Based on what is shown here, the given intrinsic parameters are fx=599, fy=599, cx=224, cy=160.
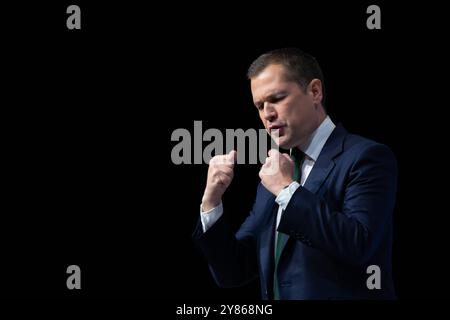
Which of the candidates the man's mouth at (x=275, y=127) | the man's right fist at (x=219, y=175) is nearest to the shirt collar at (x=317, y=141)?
the man's mouth at (x=275, y=127)

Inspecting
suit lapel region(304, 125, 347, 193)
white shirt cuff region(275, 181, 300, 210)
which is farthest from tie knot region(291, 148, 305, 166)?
white shirt cuff region(275, 181, 300, 210)

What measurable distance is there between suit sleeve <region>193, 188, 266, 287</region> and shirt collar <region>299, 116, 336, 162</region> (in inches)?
16.6

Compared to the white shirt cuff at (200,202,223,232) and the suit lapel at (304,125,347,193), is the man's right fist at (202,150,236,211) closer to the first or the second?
the white shirt cuff at (200,202,223,232)

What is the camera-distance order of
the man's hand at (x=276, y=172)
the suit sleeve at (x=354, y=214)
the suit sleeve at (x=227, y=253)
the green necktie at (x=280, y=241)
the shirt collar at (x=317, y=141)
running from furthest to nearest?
1. the suit sleeve at (x=227, y=253)
2. the shirt collar at (x=317, y=141)
3. the green necktie at (x=280, y=241)
4. the man's hand at (x=276, y=172)
5. the suit sleeve at (x=354, y=214)

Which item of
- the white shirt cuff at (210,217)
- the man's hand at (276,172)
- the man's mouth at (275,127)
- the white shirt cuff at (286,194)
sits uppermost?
the man's mouth at (275,127)

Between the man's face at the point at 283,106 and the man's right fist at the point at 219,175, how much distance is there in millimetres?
217

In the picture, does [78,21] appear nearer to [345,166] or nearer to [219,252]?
[219,252]

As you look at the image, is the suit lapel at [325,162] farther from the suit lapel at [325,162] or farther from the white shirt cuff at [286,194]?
the white shirt cuff at [286,194]

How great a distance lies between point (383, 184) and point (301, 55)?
0.67 m

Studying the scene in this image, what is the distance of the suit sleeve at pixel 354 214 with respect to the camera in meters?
2.12

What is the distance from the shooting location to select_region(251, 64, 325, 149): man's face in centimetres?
245

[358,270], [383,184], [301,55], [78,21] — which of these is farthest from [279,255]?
[78,21]

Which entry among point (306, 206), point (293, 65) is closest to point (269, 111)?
point (293, 65)

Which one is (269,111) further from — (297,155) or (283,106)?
(297,155)
